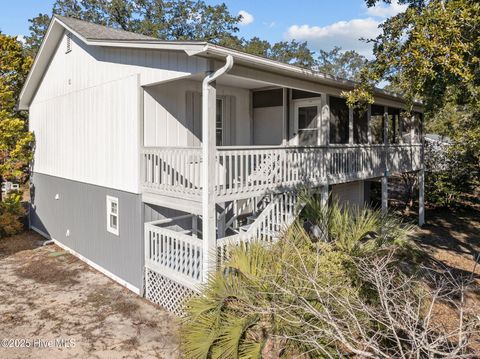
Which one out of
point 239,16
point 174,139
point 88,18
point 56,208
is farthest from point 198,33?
point 174,139

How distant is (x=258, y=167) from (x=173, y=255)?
2676mm

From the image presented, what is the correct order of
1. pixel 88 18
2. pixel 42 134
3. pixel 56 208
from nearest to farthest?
pixel 56 208, pixel 42 134, pixel 88 18

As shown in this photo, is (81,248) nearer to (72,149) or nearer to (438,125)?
(72,149)

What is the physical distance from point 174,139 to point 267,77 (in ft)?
9.29

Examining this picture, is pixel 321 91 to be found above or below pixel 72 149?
above

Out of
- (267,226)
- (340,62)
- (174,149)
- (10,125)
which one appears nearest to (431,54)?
(267,226)

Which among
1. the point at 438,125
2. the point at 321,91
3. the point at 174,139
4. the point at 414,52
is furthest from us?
the point at 438,125

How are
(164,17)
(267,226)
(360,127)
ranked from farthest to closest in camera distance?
(164,17), (360,127), (267,226)

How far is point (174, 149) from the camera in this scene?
7.62m

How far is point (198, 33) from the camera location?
33.3 metres

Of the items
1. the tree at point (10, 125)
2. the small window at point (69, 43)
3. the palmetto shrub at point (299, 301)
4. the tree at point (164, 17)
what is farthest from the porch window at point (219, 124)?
the tree at point (164, 17)

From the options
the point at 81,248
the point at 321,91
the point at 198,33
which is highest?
the point at 198,33

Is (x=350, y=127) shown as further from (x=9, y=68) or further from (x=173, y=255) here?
(x=9, y=68)

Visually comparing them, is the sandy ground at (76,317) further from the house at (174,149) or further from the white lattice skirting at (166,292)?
the house at (174,149)
